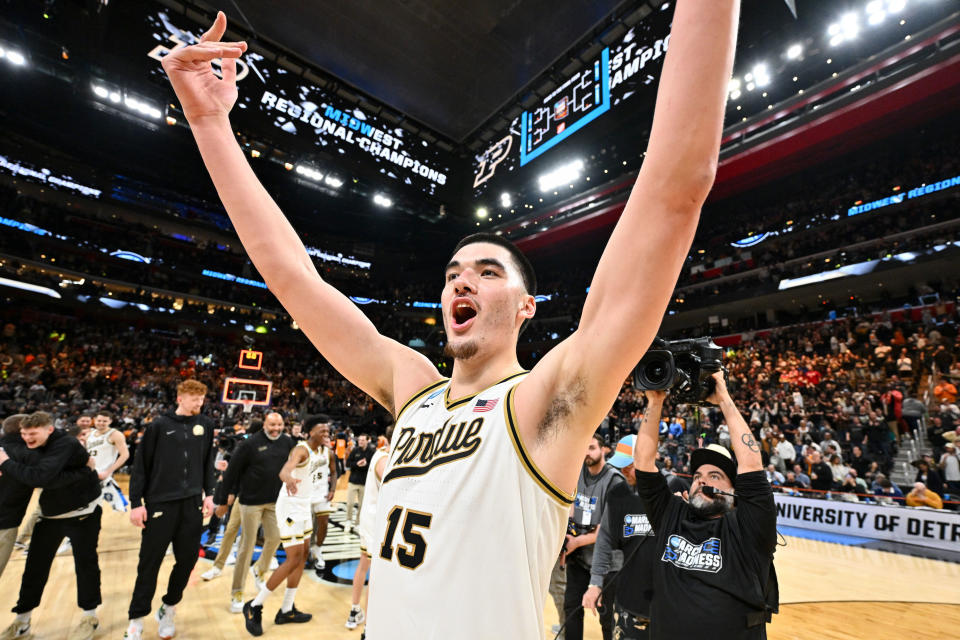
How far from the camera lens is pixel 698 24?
0.79m

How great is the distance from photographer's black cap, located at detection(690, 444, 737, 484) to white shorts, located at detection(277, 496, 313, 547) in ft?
13.8

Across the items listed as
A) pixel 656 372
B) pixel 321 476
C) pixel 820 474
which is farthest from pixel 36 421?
pixel 820 474

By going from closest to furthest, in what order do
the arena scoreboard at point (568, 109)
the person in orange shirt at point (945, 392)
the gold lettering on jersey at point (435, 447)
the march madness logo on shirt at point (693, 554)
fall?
1. the gold lettering on jersey at point (435, 447)
2. the march madness logo on shirt at point (693, 554)
3. the arena scoreboard at point (568, 109)
4. the person in orange shirt at point (945, 392)

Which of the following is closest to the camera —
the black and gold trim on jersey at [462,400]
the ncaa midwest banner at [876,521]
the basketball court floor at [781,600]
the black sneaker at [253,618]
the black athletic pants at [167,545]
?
the black and gold trim on jersey at [462,400]

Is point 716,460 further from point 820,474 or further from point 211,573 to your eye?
point 820,474

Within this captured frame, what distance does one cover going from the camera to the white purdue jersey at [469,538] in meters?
1.01

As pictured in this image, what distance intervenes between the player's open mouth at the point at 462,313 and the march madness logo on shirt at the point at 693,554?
7.32ft

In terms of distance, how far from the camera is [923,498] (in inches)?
349

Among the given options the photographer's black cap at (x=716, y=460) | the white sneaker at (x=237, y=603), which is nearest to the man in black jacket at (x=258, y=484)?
the white sneaker at (x=237, y=603)

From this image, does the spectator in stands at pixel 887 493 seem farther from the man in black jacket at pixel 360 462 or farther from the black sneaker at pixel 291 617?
the black sneaker at pixel 291 617

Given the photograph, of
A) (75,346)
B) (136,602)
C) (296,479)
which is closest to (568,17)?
(296,479)

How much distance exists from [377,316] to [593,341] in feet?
99.6

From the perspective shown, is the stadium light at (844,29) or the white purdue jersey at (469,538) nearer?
the white purdue jersey at (469,538)

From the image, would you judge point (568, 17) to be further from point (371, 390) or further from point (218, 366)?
point (218, 366)
